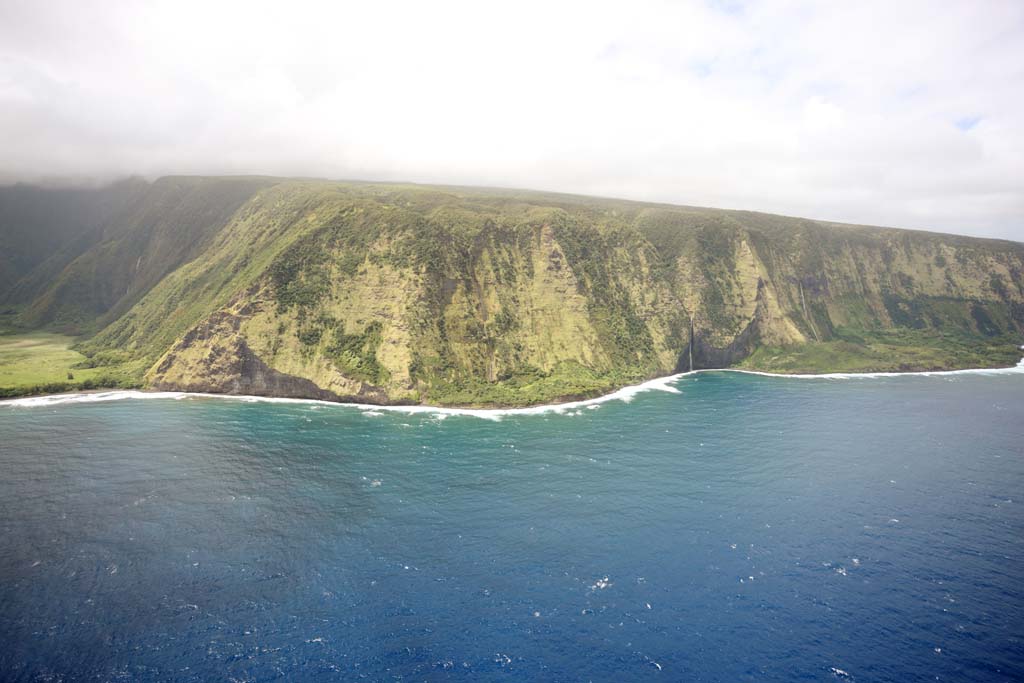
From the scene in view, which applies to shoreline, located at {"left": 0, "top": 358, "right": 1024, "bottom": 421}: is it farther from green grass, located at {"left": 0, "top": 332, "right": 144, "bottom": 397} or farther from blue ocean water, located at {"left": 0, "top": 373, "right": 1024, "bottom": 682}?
blue ocean water, located at {"left": 0, "top": 373, "right": 1024, "bottom": 682}

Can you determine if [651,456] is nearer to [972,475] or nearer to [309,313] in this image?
[972,475]

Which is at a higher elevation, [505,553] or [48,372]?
[505,553]

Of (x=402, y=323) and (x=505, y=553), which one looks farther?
(x=402, y=323)

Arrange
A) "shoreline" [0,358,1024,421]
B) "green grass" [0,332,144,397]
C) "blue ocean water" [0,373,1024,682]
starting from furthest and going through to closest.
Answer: "green grass" [0,332,144,397], "shoreline" [0,358,1024,421], "blue ocean water" [0,373,1024,682]

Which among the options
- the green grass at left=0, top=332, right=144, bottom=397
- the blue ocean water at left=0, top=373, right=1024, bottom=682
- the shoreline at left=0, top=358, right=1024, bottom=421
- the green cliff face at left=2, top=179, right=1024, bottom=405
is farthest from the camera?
the green cliff face at left=2, top=179, right=1024, bottom=405

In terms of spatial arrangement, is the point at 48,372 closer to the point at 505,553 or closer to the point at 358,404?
the point at 358,404

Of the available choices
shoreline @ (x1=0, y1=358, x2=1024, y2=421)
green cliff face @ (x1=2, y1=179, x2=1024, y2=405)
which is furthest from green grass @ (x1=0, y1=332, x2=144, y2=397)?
green cliff face @ (x1=2, y1=179, x2=1024, y2=405)

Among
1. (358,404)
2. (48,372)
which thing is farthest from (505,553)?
(48,372)

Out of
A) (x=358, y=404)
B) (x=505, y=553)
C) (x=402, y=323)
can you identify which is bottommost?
(x=358, y=404)
